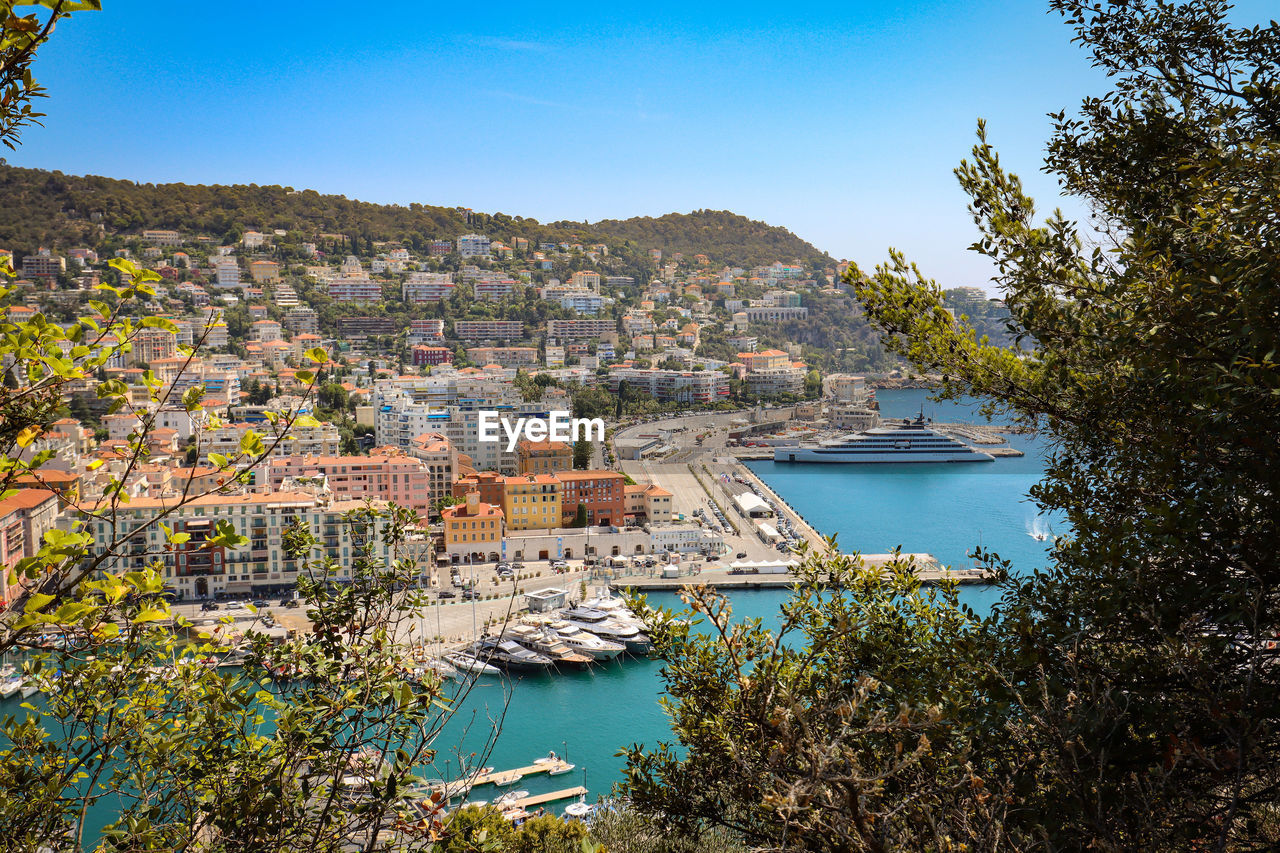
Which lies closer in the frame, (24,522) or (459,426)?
(24,522)

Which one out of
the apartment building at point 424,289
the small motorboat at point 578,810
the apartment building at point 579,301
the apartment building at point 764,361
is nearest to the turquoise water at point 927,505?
the small motorboat at point 578,810

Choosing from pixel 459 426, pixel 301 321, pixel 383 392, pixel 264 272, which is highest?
pixel 264 272

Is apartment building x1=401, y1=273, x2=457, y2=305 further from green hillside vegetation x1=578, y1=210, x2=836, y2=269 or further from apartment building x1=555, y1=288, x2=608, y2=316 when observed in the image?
→ green hillside vegetation x1=578, y1=210, x2=836, y2=269

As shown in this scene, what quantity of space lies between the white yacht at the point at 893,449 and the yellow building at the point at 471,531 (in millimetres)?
10301

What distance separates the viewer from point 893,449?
20.1 m

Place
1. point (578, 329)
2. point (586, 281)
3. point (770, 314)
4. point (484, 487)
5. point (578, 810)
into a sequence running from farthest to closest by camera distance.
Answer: point (770, 314)
point (586, 281)
point (578, 329)
point (484, 487)
point (578, 810)

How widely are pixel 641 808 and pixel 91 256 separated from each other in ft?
113

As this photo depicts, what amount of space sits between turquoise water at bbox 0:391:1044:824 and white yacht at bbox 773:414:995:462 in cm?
38

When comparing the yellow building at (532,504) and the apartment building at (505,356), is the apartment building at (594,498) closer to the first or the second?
the yellow building at (532,504)

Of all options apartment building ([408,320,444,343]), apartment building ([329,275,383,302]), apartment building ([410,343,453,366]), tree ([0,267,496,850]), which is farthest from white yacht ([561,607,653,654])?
apartment building ([329,275,383,302])

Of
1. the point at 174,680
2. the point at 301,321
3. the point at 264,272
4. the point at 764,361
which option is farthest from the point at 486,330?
the point at 174,680

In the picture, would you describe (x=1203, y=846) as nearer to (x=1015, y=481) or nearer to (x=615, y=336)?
(x=1015, y=481)

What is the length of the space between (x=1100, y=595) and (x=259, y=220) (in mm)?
40426

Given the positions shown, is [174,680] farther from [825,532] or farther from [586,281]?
[586,281]
